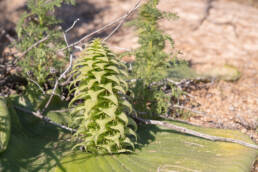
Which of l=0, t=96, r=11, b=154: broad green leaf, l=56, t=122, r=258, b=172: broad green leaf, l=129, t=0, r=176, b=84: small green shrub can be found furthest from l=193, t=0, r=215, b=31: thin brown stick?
l=0, t=96, r=11, b=154: broad green leaf

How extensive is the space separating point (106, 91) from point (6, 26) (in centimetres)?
468

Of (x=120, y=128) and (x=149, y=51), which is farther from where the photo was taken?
(x=149, y=51)

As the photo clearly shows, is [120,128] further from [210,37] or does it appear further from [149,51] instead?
[210,37]

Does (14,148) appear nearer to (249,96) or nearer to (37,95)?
(37,95)

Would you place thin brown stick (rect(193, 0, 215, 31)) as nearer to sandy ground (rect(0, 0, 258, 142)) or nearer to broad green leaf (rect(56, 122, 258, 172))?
sandy ground (rect(0, 0, 258, 142))

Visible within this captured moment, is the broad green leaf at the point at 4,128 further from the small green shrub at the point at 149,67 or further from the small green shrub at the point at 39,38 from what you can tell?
the small green shrub at the point at 149,67

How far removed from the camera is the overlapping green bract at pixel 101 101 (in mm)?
1887

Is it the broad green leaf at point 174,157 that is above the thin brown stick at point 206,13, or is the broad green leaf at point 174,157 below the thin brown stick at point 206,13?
below

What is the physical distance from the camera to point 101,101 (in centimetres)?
195

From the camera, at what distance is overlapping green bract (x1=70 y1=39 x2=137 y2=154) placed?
1.89 metres

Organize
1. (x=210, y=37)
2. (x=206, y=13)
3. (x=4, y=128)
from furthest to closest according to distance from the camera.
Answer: (x=206, y=13) → (x=210, y=37) → (x=4, y=128)

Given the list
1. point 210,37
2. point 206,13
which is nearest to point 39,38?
point 210,37

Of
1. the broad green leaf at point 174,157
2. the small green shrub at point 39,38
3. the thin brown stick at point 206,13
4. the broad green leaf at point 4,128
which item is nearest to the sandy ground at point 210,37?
the thin brown stick at point 206,13

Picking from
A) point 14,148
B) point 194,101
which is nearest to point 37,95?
point 14,148
